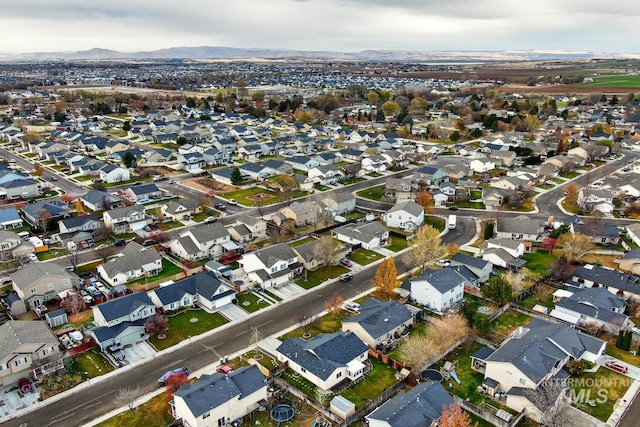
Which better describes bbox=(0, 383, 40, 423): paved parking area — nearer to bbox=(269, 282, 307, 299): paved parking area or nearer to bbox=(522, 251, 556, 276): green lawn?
bbox=(269, 282, 307, 299): paved parking area

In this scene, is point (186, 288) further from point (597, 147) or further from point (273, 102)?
point (273, 102)

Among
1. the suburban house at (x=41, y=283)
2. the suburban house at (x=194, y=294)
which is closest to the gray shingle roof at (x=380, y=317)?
the suburban house at (x=194, y=294)

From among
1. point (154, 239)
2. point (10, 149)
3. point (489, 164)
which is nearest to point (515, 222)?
point (489, 164)

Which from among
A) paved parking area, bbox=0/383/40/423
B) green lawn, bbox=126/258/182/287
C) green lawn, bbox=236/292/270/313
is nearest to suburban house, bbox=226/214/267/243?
green lawn, bbox=126/258/182/287

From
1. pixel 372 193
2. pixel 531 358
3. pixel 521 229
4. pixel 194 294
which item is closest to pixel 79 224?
pixel 194 294

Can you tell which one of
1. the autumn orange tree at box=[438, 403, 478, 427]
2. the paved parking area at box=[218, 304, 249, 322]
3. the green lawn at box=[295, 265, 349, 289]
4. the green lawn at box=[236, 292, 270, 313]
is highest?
the autumn orange tree at box=[438, 403, 478, 427]

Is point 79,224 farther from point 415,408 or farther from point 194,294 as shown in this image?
point 415,408
